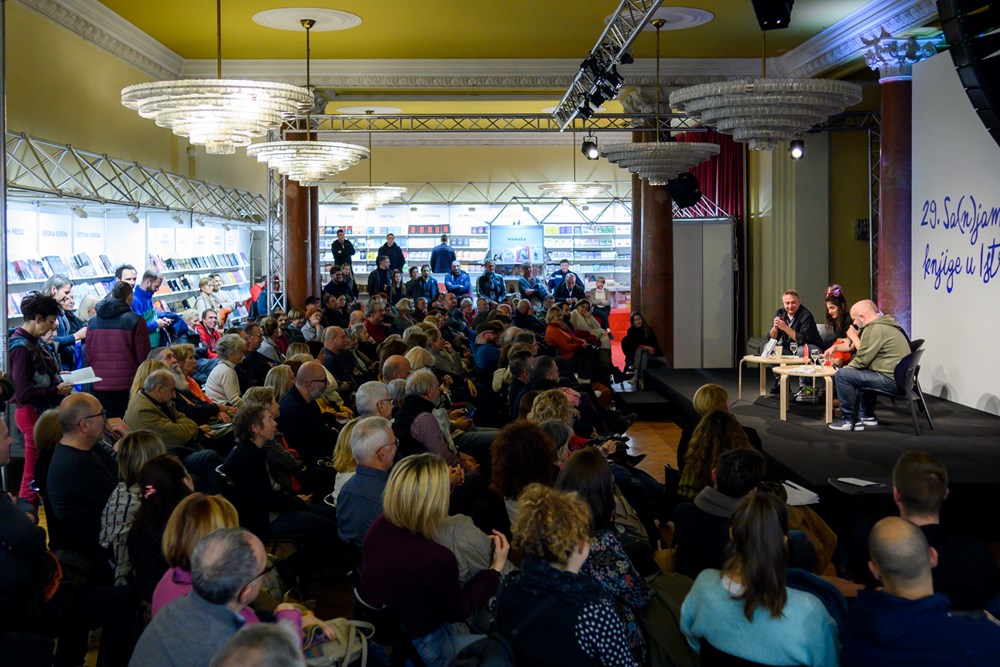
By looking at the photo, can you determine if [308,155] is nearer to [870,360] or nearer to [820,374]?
[820,374]

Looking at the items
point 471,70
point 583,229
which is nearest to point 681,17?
point 471,70

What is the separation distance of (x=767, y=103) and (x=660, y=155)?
9.59 ft

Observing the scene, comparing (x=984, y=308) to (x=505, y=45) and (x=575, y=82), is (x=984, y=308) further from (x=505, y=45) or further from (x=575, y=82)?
(x=505, y=45)

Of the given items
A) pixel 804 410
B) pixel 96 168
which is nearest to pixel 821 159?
Result: pixel 804 410

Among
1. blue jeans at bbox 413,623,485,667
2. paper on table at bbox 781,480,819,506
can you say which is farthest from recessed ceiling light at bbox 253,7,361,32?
blue jeans at bbox 413,623,485,667

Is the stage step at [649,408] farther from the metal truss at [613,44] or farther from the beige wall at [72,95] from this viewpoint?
the beige wall at [72,95]

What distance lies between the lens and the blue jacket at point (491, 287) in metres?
18.2

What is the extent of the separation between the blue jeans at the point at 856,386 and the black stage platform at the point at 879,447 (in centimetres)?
20

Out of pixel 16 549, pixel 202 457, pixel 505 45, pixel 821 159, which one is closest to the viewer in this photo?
pixel 16 549

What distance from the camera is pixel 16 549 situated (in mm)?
3586

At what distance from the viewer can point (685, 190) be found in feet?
49.3

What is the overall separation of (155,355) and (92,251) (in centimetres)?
366

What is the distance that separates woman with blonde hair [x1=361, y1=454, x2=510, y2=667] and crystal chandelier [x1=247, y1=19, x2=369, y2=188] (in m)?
6.33

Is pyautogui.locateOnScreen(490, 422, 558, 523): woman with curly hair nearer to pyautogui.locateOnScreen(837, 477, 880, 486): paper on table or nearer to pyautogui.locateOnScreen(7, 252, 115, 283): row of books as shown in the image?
pyautogui.locateOnScreen(837, 477, 880, 486): paper on table
